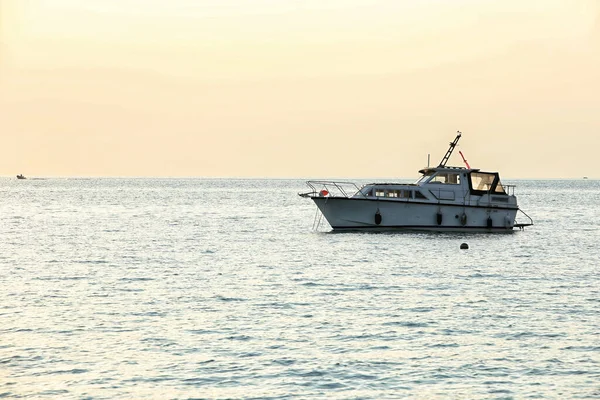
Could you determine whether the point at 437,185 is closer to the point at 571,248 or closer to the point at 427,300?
the point at 571,248

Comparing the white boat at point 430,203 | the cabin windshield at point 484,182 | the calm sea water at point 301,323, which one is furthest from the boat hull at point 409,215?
the calm sea water at point 301,323

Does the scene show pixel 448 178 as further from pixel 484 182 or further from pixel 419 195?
pixel 484 182

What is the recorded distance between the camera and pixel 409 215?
5806 centimetres

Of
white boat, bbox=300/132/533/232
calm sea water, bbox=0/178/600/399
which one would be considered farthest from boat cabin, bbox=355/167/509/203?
calm sea water, bbox=0/178/600/399

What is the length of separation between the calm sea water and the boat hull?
6408mm

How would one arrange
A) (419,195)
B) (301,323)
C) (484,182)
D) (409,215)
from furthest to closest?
(484,182)
(409,215)
(419,195)
(301,323)

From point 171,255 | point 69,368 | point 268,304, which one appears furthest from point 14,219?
point 69,368

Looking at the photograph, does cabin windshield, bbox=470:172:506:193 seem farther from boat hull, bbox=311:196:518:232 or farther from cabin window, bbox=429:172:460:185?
boat hull, bbox=311:196:518:232

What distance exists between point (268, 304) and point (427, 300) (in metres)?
5.85

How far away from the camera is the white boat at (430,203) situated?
5791 centimetres

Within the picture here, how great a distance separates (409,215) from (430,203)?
1601mm

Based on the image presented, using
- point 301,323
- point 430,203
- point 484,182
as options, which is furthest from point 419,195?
point 301,323

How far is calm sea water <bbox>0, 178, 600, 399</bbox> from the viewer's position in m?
20.0

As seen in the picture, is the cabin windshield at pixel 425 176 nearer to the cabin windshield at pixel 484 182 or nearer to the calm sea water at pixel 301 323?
the cabin windshield at pixel 484 182
